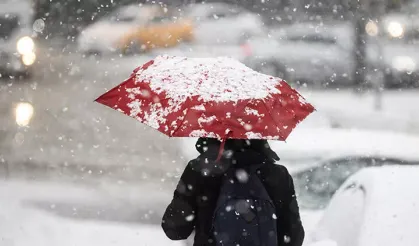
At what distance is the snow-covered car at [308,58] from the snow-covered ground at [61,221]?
896 centimetres

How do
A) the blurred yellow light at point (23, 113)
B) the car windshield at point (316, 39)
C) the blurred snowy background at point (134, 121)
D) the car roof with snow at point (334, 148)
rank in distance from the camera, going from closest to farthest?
the blurred snowy background at point (134, 121), the car roof with snow at point (334, 148), the blurred yellow light at point (23, 113), the car windshield at point (316, 39)

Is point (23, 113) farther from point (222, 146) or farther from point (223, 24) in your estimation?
point (222, 146)

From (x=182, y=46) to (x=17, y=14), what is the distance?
4865mm

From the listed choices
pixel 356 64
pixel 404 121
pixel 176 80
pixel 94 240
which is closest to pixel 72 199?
pixel 94 240

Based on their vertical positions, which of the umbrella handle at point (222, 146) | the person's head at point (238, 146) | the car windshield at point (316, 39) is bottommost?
the car windshield at point (316, 39)

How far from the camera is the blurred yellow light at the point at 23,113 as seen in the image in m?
12.2

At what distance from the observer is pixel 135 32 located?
19688 millimetres

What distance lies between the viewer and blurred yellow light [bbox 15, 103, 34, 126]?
40.0ft

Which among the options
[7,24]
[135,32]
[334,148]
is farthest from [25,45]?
[334,148]

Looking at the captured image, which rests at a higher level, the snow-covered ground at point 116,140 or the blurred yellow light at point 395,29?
the snow-covered ground at point 116,140

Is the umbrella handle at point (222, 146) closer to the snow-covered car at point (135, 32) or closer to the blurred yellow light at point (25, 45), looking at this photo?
the blurred yellow light at point (25, 45)

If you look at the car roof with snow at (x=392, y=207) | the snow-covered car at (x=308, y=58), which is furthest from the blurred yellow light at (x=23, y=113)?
the car roof with snow at (x=392, y=207)

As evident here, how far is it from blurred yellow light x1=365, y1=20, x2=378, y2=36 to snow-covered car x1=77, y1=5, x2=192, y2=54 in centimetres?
509

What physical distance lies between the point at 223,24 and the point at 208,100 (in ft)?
57.0
